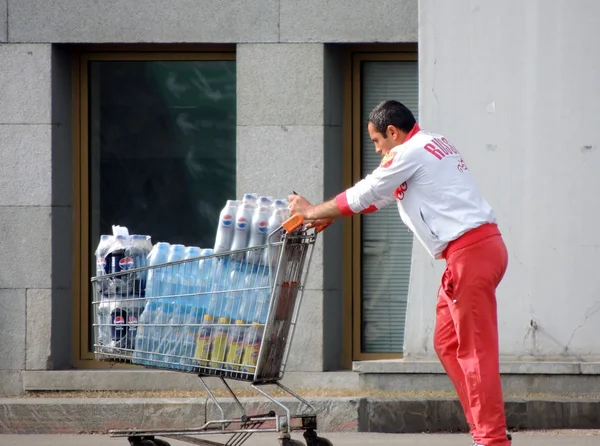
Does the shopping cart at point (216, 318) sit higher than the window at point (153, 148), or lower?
lower

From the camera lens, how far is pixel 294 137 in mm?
10336

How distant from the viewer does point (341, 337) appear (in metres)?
10.7

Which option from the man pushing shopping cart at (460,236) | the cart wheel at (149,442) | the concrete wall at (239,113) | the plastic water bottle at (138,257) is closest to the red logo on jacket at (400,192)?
the man pushing shopping cart at (460,236)

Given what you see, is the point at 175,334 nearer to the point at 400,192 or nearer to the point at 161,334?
the point at 161,334

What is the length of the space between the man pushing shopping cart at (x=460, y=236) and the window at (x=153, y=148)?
4.29 m

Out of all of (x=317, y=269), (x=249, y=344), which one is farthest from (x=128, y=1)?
(x=249, y=344)

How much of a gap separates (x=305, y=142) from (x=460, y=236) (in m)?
3.81

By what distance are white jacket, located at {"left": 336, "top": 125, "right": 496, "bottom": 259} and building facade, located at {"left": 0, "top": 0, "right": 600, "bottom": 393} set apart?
293 cm

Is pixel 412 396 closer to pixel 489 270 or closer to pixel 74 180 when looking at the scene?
pixel 489 270

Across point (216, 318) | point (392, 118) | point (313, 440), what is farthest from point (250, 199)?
point (313, 440)

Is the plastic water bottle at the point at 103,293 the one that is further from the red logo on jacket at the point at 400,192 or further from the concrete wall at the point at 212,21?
the concrete wall at the point at 212,21

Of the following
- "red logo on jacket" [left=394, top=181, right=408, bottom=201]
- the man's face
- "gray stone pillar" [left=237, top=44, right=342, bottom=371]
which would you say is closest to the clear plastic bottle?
"red logo on jacket" [left=394, top=181, right=408, bottom=201]

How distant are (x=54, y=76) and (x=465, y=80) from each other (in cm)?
350

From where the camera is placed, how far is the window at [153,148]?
10891 millimetres
